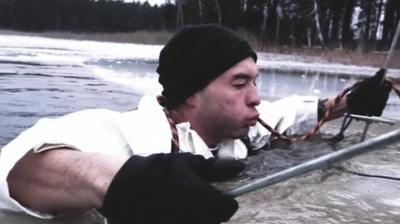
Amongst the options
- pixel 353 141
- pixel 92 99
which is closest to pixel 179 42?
pixel 353 141

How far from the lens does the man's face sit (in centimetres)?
236

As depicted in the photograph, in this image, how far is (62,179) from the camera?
1595 mm

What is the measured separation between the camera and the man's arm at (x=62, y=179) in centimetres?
140

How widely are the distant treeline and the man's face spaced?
77.9 ft

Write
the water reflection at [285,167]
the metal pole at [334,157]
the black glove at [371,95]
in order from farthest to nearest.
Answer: the black glove at [371,95], the water reflection at [285,167], the metal pole at [334,157]

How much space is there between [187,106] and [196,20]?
38.6 metres

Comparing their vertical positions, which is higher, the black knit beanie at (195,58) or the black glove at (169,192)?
the black knit beanie at (195,58)

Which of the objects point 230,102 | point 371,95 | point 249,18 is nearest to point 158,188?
point 230,102

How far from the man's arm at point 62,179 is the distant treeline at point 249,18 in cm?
2446

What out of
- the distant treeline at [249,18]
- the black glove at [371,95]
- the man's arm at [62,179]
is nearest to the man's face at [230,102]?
the man's arm at [62,179]

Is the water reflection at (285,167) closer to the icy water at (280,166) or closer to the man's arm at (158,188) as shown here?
the icy water at (280,166)

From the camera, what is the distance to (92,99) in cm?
576

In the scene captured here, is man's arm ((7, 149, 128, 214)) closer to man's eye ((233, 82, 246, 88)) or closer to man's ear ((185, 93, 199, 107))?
man's ear ((185, 93, 199, 107))

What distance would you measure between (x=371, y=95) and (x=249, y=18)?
35557 millimetres
